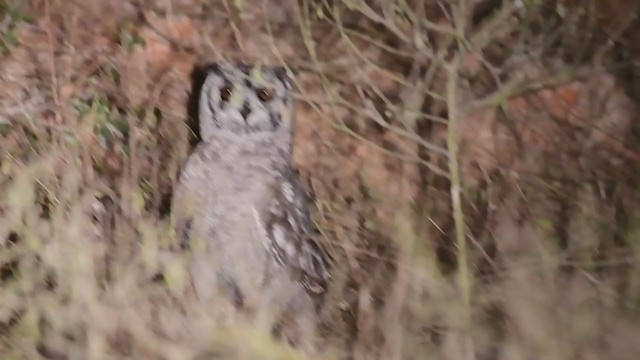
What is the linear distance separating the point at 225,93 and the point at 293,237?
30 centimetres

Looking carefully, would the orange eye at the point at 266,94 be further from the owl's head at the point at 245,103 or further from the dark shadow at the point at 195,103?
the dark shadow at the point at 195,103

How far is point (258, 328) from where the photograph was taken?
124cm

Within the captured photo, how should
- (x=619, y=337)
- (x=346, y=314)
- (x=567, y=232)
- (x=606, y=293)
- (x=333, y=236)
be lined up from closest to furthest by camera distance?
(x=619, y=337) < (x=606, y=293) < (x=346, y=314) < (x=567, y=232) < (x=333, y=236)

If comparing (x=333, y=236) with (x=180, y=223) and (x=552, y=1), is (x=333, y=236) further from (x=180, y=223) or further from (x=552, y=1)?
(x=552, y=1)

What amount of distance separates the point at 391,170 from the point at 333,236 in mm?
228

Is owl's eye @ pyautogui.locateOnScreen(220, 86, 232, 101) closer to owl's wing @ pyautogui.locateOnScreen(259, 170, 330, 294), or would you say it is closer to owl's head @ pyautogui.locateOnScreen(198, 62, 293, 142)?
owl's head @ pyautogui.locateOnScreen(198, 62, 293, 142)

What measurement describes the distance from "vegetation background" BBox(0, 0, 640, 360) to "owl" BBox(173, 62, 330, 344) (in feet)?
0.20

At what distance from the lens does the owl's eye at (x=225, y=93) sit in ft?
5.55

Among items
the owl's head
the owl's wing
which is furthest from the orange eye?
the owl's wing

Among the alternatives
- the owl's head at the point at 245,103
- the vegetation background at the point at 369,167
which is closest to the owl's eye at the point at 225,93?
the owl's head at the point at 245,103

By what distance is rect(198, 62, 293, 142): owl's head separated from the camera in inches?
66.1

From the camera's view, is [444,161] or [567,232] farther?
[444,161]

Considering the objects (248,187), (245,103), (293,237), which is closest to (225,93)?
(245,103)

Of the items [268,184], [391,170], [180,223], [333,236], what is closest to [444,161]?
[391,170]
